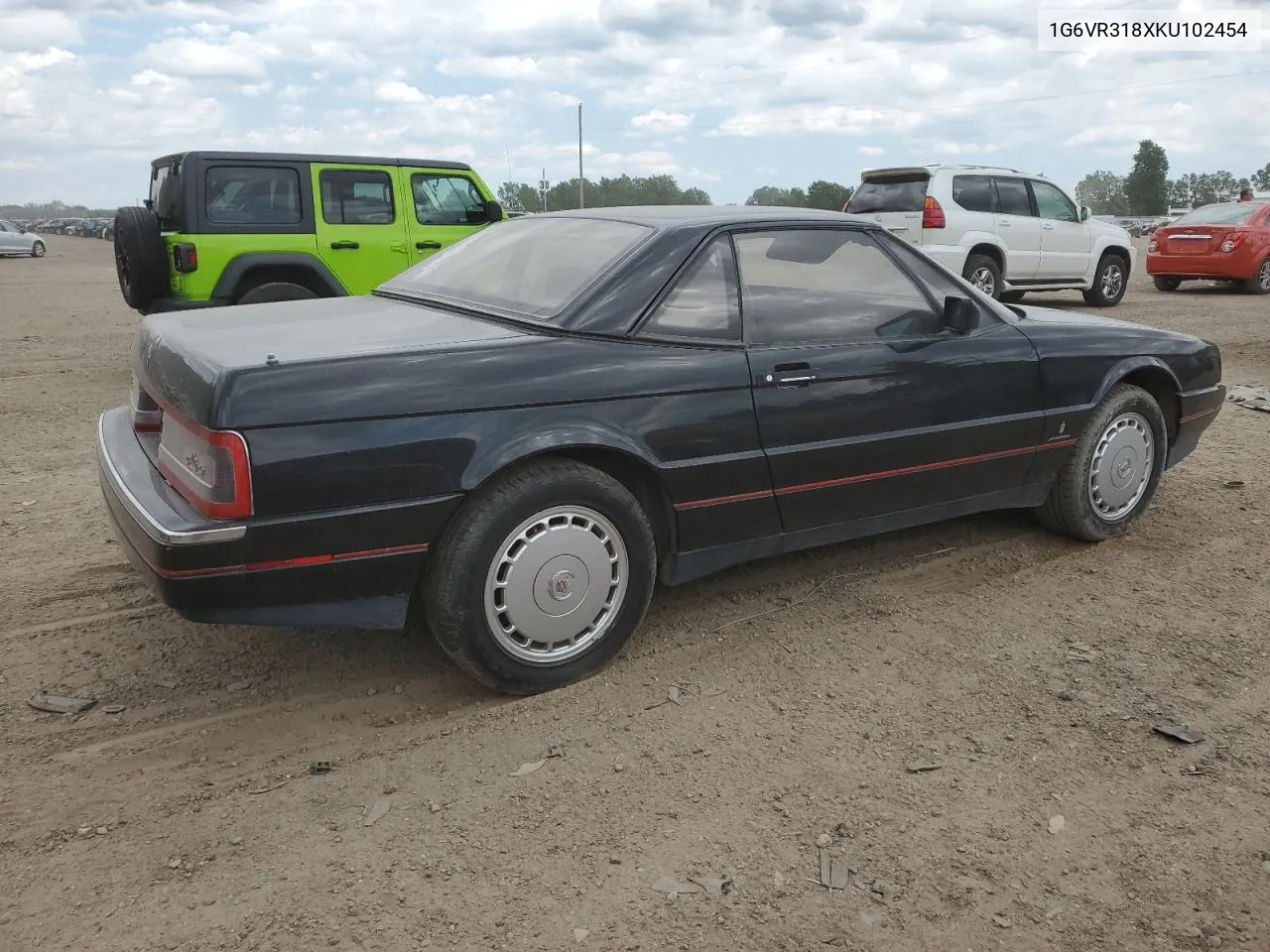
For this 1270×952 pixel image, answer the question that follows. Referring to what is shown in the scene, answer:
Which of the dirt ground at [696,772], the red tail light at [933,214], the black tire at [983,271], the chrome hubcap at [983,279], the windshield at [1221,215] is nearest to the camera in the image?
the dirt ground at [696,772]

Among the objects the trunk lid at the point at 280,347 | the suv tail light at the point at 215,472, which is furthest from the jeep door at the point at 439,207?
the suv tail light at the point at 215,472

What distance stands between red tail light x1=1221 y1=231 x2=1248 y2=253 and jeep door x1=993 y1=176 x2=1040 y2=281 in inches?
183

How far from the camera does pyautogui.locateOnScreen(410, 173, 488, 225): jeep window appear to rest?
948cm

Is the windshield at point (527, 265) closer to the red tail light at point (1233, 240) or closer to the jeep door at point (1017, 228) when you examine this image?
the jeep door at point (1017, 228)

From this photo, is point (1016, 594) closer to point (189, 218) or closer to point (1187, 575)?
point (1187, 575)

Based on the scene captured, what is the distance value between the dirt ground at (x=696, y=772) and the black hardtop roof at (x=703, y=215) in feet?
4.72

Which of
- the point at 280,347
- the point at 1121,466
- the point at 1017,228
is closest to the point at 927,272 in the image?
the point at 1121,466

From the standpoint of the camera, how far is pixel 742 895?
2.40 meters

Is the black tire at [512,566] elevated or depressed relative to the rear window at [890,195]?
depressed

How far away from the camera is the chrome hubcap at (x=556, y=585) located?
124 inches

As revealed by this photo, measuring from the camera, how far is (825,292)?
381 centimetres

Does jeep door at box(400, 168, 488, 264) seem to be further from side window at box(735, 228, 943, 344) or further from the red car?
the red car

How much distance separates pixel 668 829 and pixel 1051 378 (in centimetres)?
268

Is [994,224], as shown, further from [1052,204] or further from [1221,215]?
[1221,215]
